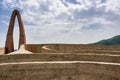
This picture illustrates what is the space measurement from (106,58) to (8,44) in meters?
24.3

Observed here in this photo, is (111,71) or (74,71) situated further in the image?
(74,71)

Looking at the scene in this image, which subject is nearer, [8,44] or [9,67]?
[9,67]

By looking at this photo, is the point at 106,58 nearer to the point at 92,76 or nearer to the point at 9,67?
the point at 92,76

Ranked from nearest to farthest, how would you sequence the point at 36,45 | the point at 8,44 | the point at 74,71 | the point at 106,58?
the point at 74,71, the point at 106,58, the point at 36,45, the point at 8,44

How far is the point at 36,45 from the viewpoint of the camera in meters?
30.7

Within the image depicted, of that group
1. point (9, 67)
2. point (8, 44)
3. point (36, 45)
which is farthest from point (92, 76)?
point (8, 44)

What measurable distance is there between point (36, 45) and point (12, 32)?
567 cm

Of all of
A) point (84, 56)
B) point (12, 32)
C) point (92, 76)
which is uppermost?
point (12, 32)

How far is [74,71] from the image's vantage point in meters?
9.05

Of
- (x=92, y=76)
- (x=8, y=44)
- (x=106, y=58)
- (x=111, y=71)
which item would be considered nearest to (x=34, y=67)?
(x=92, y=76)

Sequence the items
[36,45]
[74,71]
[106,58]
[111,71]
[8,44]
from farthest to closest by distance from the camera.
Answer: [8,44], [36,45], [106,58], [74,71], [111,71]

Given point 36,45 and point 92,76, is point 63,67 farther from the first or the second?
point 36,45

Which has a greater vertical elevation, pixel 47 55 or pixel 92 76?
pixel 47 55

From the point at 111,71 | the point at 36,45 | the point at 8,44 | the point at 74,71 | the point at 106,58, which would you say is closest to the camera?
the point at 111,71
